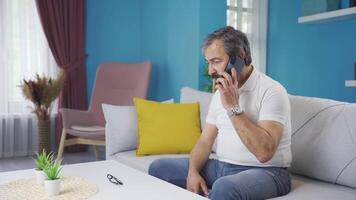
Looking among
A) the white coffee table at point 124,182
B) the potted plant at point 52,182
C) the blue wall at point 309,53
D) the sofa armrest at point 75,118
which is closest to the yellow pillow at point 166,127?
the white coffee table at point 124,182

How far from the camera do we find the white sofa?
5.20 feet

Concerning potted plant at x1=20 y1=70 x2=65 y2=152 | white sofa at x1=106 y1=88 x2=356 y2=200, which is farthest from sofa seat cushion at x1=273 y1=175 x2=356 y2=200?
potted plant at x1=20 y1=70 x2=65 y2=152

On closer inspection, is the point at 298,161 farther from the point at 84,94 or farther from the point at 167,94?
the point at 84,94

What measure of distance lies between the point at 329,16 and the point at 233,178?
2.53 metres

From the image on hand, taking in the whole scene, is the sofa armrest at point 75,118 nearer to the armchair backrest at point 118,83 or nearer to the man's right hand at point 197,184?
the armchair backrest at point 118,83

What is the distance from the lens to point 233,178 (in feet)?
4.55

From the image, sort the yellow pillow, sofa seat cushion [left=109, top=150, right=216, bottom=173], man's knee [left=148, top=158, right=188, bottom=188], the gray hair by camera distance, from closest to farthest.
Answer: the gray hair → man's knee [left=148, top=158, right=188, bottom=188] → sofa seat cushion [left=109, top=150, right=216, bottom=173] → the yellow pillow

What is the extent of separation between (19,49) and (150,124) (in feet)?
7.37

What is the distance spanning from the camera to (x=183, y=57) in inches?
161

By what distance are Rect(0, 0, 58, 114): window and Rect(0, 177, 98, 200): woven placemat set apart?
111 inches

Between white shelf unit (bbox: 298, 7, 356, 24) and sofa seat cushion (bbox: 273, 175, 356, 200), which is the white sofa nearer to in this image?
sofa seat cushion (bbox: 273, 175, 356, 200)

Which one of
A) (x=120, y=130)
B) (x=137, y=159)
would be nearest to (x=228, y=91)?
(x=137, y=159)

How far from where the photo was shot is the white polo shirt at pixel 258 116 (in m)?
1.49

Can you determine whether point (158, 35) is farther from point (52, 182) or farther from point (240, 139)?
point (52, 182)
